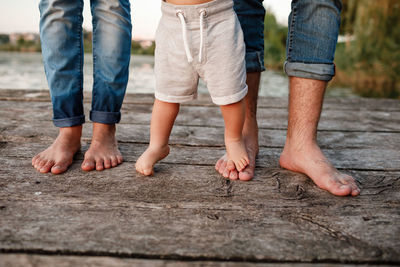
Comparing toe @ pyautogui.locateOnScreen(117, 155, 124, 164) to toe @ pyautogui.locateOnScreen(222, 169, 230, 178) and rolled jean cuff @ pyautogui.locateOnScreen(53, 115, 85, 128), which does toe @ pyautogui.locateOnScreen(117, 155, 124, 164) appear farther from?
toe @ pyautogui.locateOnScreen(222, 169, 230, 178)

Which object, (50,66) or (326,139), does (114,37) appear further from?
(326,139)

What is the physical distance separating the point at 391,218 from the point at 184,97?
713 mm

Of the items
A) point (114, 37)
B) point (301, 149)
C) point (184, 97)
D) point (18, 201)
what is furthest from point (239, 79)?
point (18, 201)

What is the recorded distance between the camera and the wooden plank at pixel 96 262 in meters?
0.71

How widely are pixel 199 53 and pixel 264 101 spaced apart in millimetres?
1574

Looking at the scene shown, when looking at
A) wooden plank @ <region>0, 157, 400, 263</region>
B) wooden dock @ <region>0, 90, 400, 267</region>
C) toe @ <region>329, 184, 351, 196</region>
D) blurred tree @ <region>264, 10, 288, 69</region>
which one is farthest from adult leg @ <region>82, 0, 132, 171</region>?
blurred tree @ <region>264, 10, 288, 69</region>

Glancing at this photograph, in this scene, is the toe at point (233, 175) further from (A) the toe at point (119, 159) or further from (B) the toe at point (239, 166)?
(A) the toe at point (119, 159)

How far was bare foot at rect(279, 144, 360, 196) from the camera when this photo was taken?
1.08 m

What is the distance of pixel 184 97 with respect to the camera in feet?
3.88

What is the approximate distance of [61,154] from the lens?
4.16ft

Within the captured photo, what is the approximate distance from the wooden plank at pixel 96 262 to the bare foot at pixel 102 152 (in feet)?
1.67

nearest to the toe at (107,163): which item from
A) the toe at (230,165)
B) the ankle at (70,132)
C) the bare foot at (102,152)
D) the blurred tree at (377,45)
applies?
the bare foot at (102,152)

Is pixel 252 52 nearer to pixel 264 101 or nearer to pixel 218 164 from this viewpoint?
pixel 218 164

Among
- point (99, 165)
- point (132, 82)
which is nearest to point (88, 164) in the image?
point (99, 165)
